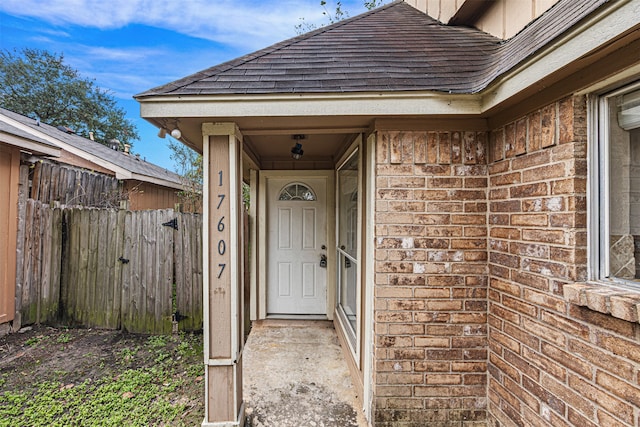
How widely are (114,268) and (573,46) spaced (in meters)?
4.91

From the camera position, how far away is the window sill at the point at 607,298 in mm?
1174

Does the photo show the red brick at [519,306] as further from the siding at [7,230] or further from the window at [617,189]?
the siding at [7,230]

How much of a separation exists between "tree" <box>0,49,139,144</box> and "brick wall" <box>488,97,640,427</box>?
19826mm

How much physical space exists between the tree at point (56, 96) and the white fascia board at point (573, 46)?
64.9 ft

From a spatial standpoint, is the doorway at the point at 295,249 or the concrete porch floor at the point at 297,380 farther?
the doorway at the point at 295,249

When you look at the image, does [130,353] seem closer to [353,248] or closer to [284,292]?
[284,292]

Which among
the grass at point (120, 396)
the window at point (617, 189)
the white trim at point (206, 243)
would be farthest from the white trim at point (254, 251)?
the window at point (617, 189)

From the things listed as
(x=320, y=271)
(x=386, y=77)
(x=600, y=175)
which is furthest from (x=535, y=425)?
(x=320, y=271)

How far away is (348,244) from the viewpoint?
351cm

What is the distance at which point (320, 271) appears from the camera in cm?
441

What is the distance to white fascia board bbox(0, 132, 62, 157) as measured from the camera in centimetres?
367

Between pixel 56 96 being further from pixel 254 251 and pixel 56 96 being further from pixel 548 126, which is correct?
pixel 548 126

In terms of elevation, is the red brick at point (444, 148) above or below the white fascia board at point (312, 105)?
below

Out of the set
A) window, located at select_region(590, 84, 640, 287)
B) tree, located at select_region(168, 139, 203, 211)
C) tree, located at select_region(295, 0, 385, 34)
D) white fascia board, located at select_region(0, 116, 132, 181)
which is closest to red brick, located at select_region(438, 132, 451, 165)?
window, located at select_region(590, 84, 640, 287)
